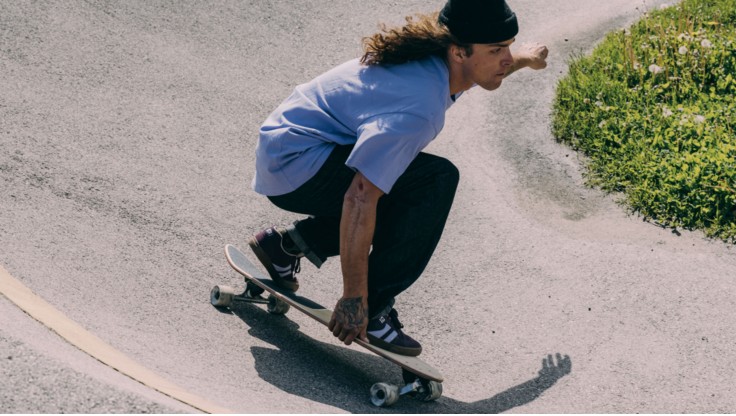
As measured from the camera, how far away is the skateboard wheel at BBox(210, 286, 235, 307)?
4.38 meters

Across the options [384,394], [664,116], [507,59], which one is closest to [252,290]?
[384,394]

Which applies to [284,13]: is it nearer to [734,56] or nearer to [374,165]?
[734,56]

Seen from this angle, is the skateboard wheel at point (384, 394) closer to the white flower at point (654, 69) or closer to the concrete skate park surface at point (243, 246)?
the concrete skate park surface at point (243, 246)

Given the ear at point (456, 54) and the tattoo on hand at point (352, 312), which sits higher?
the ear at point (456, 54)

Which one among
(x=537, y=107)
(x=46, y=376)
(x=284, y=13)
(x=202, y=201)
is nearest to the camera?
(x=46, y=376)

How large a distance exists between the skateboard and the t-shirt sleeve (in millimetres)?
797

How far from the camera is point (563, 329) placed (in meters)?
4.58

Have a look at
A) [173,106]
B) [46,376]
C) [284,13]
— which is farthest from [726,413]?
[284,13]

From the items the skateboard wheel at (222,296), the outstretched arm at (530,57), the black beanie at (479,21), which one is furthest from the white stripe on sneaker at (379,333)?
the outstretched arm at (530,57)

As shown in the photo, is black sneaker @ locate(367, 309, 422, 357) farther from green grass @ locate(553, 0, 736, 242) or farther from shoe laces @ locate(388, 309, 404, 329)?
green grass @ locate(553, 0, 736, 242)

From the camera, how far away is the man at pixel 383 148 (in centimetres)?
350

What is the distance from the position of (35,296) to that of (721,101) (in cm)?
477

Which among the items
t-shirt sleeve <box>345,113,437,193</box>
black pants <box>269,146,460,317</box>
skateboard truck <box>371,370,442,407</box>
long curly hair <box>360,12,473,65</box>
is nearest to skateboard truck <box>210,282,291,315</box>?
black pants <box>269,146,460,317</box>

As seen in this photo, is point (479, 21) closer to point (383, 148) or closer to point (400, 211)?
point (383, 148)
